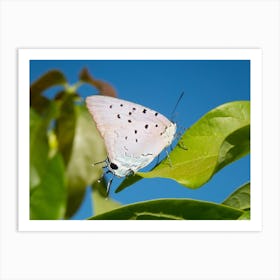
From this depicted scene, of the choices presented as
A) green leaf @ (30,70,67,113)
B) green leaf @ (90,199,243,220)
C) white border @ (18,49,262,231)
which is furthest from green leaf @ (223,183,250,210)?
green leaf @ (30,70,67,113)

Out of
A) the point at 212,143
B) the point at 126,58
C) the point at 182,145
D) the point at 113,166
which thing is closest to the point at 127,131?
the point at 113,166

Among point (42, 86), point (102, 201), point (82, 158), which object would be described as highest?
point (42, 86)

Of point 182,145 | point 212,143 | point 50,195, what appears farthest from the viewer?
point 50,195

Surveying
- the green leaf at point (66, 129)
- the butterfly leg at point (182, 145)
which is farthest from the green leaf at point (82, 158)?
the butterfly leg at point (182, 145)

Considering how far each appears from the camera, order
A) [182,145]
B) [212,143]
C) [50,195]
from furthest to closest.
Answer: [50,195], [182,145], [212,143]

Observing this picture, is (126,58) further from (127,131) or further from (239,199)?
(239,199)

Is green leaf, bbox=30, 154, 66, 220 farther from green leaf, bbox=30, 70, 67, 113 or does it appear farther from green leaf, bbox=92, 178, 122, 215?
green leaf, bbox=30, 70, 67, 113

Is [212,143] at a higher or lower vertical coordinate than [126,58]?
lower
